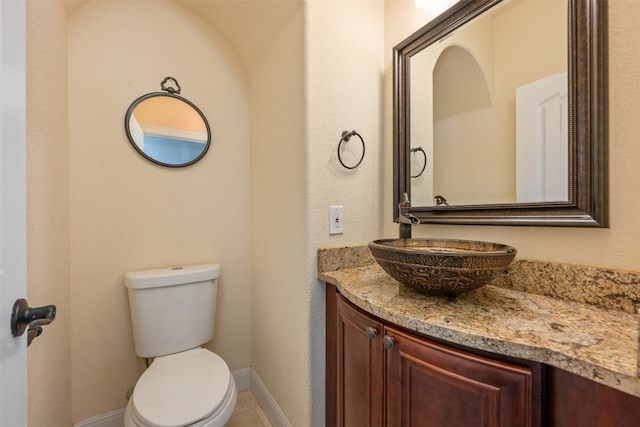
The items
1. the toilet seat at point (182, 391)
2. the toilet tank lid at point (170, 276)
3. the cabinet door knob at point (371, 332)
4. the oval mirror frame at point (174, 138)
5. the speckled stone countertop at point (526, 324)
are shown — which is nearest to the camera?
the speckled stone countertop at point (526, 324)

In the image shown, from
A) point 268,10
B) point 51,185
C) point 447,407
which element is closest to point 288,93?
point 268,10

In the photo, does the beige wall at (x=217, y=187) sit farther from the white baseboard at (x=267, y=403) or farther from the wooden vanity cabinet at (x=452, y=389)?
the wooden vanity cabinet at (x=452, y=389)

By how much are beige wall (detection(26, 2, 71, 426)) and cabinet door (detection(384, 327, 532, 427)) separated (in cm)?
107

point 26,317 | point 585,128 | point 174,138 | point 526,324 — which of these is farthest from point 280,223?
point 585,128

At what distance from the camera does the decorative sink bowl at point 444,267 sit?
0.68 metres

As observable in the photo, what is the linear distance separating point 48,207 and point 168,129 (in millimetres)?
687

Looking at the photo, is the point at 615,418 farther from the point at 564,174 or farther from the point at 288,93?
the point at 288,93

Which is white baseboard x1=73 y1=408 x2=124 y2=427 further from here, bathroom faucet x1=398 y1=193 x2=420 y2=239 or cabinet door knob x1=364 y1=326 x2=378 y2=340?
bathroom faucet x1=398 y1=193 x2=420 y2=239

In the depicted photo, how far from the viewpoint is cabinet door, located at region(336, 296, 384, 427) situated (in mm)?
784

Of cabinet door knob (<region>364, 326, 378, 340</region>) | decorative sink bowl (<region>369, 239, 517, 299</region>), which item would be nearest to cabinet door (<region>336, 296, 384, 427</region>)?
cabinet door knob (<region>364, 326, 378, 340</region>)

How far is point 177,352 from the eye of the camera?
1.33 meters

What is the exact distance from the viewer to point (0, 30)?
457mm

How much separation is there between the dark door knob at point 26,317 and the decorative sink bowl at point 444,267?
2.64ft

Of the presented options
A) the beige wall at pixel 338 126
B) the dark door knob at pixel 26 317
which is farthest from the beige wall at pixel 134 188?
the dark door knob at pixel 26 317
